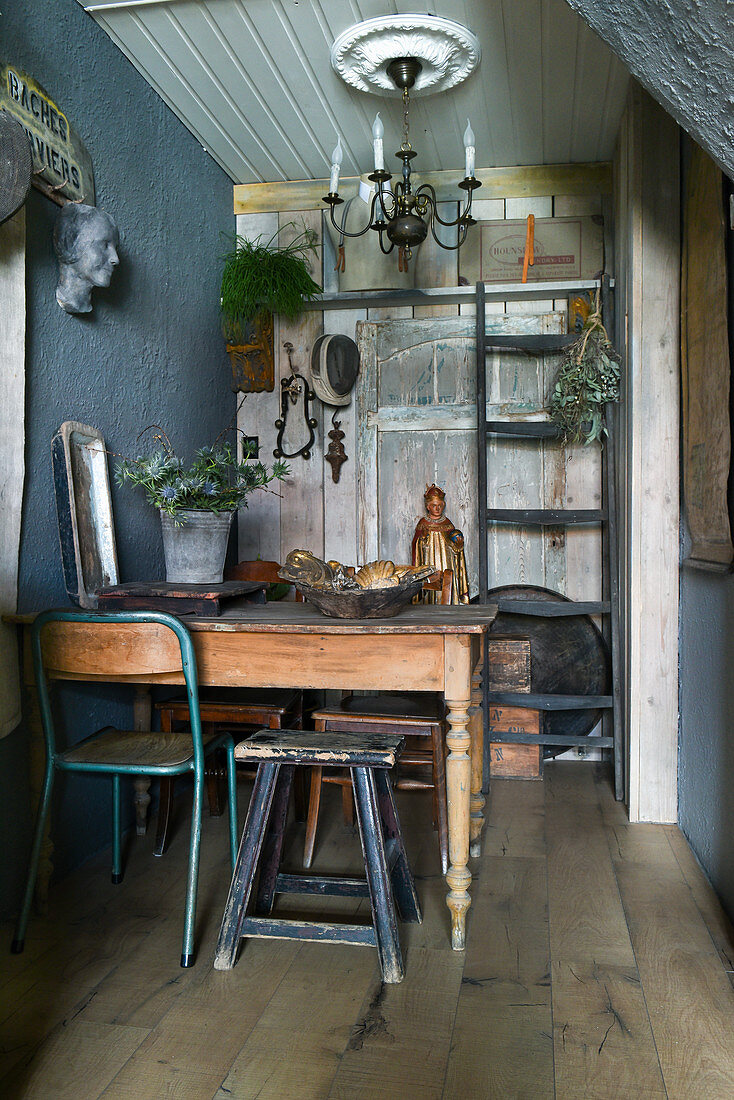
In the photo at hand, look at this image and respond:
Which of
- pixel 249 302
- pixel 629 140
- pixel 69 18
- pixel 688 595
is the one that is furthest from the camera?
pixel 249 302

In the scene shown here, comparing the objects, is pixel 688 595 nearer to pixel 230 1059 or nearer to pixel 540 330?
pixel 540 330

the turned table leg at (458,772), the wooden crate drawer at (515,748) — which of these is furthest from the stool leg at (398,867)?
the wooden crate drawer at (515,748)

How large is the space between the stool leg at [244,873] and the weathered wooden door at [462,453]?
2.02m

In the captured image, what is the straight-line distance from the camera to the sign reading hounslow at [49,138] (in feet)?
7.09

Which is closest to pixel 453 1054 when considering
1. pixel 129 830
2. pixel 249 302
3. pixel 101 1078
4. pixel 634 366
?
pixel 101 1078

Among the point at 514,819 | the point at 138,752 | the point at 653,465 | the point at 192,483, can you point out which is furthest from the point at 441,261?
the point at 138,752

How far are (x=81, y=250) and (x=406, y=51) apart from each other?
1.31 meters

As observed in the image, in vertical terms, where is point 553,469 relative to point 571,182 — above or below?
below

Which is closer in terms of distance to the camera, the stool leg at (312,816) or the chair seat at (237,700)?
the stool leg at (312,816)

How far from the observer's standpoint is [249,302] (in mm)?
3531

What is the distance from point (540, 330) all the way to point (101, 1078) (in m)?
3.22

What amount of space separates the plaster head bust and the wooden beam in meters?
1.61

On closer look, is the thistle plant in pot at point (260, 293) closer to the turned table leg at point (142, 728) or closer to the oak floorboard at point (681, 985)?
the turned table leg at point (142, 728)

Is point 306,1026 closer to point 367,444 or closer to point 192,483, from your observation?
point 192,483
